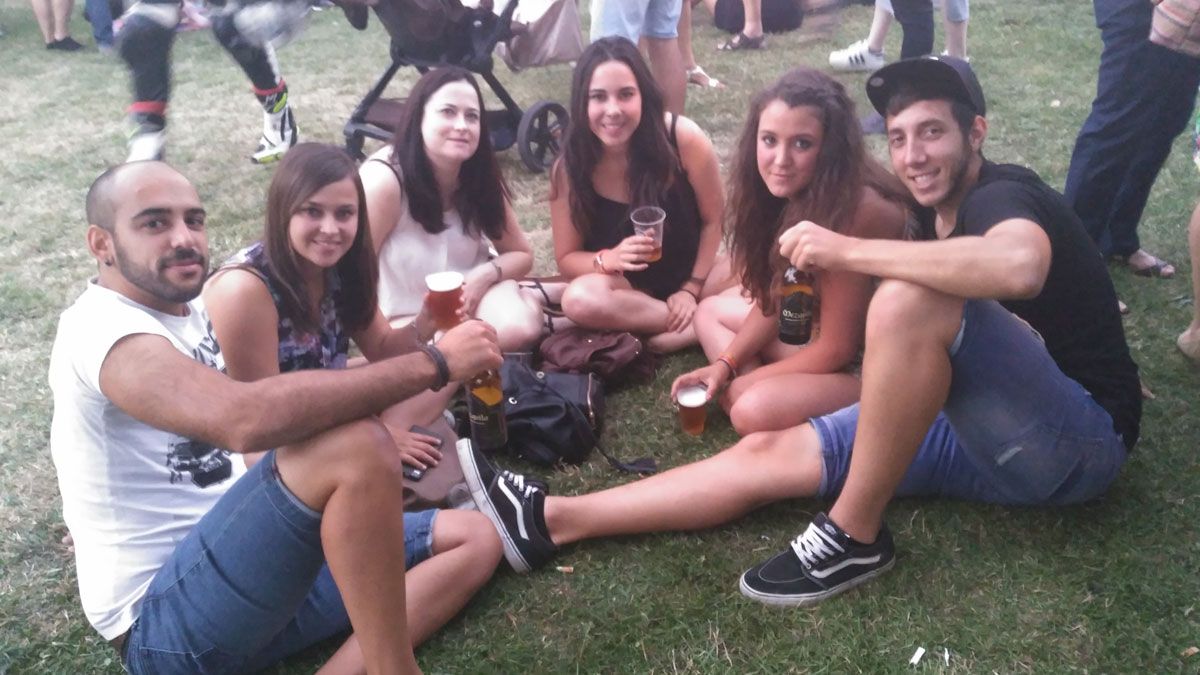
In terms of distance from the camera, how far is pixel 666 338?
3646 mm

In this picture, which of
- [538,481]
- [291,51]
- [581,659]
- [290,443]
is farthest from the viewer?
[291,51]

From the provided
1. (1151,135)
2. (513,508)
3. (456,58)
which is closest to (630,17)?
(456,58)

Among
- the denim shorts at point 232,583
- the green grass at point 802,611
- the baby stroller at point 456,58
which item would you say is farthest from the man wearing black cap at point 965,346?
the baby stroller at point 456,58

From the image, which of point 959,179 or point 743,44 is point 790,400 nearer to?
point 959,179

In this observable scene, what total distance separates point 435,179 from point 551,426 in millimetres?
1074

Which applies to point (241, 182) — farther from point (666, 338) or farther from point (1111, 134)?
point (1111, 134)

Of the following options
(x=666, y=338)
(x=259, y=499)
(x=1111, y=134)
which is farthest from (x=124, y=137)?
(x=1111, y=134)

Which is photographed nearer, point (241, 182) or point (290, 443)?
point (290, 443)

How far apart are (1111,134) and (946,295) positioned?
2.17 m

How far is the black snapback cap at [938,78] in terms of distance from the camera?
240cm

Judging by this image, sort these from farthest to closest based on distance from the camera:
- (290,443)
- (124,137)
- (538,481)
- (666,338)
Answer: (124,137)
(666,338)
(538,481)
(290,443)

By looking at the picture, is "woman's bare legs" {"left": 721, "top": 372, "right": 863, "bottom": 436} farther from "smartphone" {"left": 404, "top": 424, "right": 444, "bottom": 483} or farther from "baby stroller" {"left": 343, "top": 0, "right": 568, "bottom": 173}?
"baby stroller" {"left": 343, "top": 0, "right": 568, "bottom": 173}

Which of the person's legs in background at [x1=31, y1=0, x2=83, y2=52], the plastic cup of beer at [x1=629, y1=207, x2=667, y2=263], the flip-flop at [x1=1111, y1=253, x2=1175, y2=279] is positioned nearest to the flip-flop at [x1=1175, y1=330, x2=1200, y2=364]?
the flip-flop at [x1=1111, y1=253, x2=1175, y2=279]

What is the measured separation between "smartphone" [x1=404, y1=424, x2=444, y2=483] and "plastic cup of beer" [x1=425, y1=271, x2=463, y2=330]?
1.12 ft
